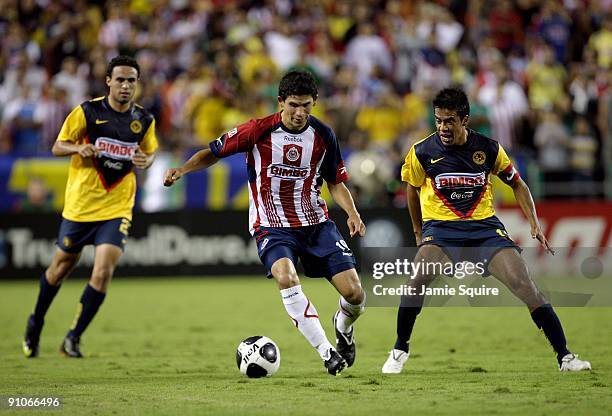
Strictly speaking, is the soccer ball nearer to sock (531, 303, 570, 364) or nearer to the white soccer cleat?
the white soccer cleat

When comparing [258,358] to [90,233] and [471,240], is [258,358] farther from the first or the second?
[90,233]

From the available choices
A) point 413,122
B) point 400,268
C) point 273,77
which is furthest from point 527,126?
point 400,268

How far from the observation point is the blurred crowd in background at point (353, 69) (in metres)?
18.8

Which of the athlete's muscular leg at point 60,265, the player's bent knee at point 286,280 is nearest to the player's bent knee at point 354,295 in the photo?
the player's bent knee at point 286,280

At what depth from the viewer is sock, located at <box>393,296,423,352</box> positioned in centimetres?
837

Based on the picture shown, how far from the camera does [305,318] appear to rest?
8.04 metres

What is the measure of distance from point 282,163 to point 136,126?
243cm

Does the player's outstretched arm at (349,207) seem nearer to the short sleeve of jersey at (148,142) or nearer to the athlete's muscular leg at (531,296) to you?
the athlete's muscular leg at (531,296)

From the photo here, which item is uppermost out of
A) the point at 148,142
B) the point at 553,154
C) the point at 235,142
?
the point at 553,154

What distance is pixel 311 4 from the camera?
882 inches

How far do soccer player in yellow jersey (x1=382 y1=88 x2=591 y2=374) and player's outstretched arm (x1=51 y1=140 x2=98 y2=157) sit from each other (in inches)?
119

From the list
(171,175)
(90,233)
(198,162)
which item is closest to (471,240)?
(198,162)

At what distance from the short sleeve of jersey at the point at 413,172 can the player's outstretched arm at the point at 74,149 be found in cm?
298

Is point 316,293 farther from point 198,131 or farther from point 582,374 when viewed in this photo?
point 582,374
